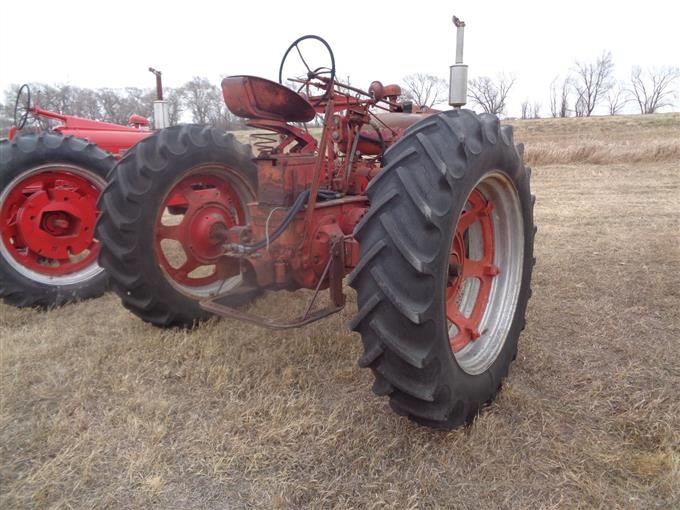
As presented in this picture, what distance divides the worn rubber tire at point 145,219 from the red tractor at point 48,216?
127cm

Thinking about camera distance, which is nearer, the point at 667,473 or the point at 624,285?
the point at 667,473

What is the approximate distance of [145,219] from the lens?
2869 mm

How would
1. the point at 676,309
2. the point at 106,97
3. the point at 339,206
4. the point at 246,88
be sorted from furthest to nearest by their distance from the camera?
the point at 106,97, the point at 676,309, the point at 339,206, the point at 246,88

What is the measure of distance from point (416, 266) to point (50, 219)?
349cm

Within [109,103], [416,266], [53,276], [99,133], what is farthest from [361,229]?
[109,103]

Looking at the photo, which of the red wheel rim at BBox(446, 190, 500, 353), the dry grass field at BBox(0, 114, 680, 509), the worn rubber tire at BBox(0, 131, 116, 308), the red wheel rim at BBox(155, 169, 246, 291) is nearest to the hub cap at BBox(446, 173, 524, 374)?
the red wheel rim at BBox(446, 190, 500, 353)

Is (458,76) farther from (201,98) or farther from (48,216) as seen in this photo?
(201,98)

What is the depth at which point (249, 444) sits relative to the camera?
6.88 feet

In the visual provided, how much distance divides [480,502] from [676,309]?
2.46m

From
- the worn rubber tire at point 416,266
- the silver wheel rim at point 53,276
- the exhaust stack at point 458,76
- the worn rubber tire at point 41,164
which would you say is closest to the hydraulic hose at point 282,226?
the worn rubber tire at point 416,266

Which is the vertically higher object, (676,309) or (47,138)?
(47,138)

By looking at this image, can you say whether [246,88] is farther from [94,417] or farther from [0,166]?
[0,166]

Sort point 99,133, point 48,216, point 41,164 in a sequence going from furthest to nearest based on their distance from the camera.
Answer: point 99,133
point 48,216
point 41,164

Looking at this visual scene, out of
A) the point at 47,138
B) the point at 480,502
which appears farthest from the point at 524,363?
the point at 47,138
